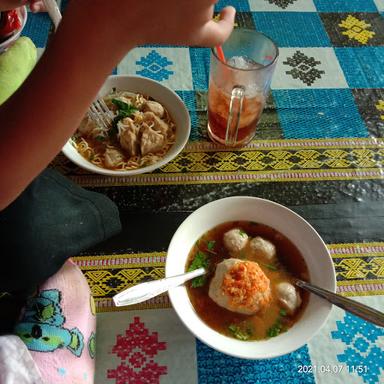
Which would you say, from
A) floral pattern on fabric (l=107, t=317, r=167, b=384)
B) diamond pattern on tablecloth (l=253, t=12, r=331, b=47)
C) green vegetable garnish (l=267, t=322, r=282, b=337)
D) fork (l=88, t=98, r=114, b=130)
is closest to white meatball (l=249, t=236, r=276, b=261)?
green vegetable garnish (l=267, t=322, r=282, b=337)

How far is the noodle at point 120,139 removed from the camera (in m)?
0.93

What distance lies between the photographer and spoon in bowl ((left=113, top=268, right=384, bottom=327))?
2.09ft

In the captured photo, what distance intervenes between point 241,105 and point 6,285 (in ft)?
1.94

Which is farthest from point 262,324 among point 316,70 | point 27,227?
point 316,70

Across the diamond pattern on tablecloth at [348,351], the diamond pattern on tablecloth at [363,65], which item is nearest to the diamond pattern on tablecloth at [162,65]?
the diamond pattern on tablecloth at [363,65]

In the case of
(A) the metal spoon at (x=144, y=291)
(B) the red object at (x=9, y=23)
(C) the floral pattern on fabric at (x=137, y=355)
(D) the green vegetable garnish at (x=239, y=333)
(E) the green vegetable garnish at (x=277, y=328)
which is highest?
(B) the red object at (x=9, y=23)

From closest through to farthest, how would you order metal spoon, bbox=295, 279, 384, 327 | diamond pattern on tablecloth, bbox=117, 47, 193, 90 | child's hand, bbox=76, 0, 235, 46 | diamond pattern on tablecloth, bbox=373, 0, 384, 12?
child's hand, bbox=76, 0, 235, 46
metal spoon, bbox=295, 279, 384, 327
diamond pattern on tablecloth, bbox=117, 47, 193, 90
diamond pattern on tablecloth, bbox=373, 0, 384, 12

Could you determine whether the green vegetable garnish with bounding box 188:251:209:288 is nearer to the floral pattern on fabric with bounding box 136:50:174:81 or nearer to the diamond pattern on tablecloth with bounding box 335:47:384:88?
the floral pattern on fabric with bounding box 136:50:174:81

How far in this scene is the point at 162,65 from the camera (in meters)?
1.18

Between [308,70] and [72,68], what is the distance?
864 mm

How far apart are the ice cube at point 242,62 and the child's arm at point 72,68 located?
0.41 m

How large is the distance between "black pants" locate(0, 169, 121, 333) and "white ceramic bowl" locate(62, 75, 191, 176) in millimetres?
105

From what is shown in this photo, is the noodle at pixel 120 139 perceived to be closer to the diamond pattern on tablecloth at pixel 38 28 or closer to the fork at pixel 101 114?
the fork at pixel 101 114

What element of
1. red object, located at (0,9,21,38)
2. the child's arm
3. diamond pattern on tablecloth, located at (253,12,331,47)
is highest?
the child's arm
